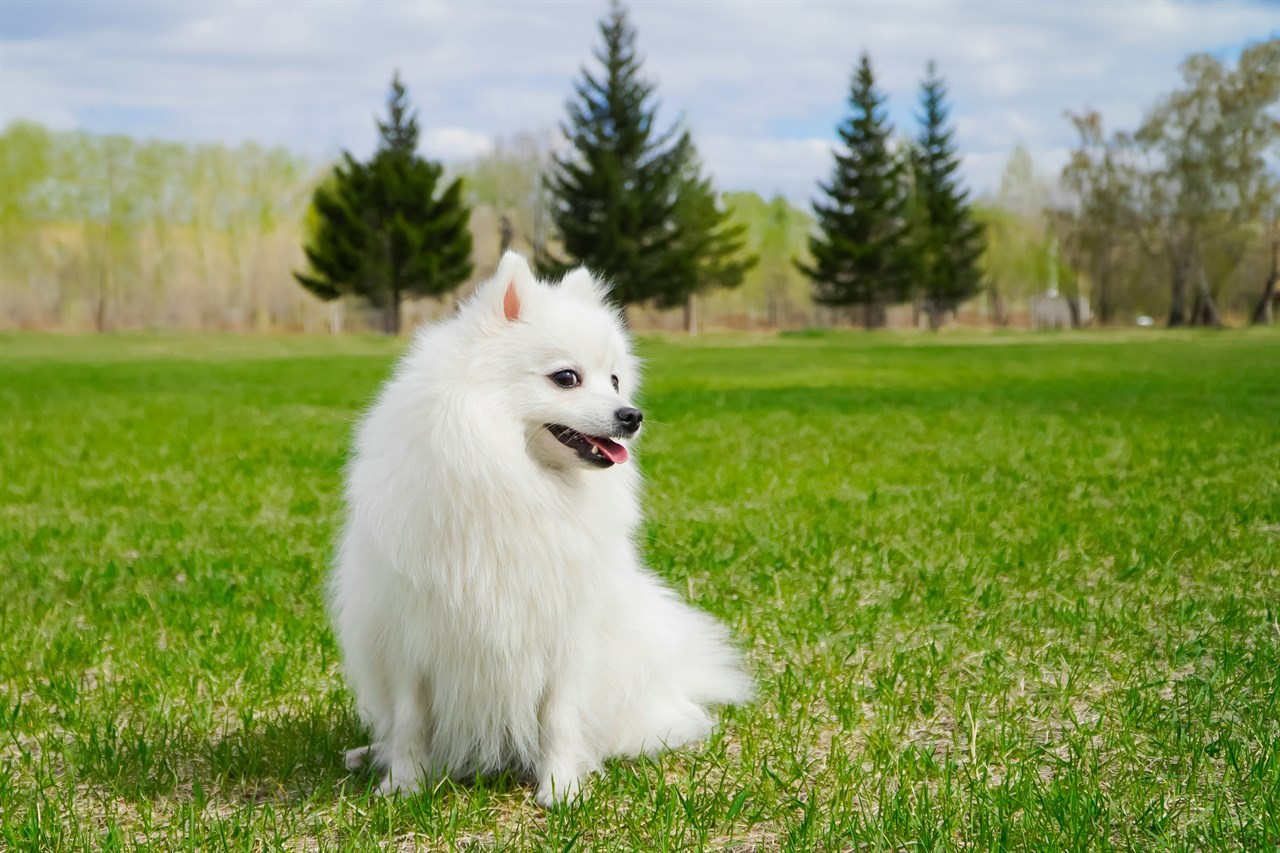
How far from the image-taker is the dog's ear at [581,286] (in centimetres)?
339

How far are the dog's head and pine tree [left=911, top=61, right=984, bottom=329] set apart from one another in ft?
198

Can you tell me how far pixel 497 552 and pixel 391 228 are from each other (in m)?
51.4

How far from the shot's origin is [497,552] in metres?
3.14

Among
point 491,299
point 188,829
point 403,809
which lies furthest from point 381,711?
point 491,299

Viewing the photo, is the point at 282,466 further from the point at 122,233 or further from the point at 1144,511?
the point at 122,233

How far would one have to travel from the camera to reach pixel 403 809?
3.26 meters

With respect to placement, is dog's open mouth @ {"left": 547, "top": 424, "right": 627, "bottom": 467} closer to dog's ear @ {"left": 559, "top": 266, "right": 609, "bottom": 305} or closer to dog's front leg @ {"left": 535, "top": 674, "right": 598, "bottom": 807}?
dog's ear @ {"left": 559, "top": 266, "right": 609, "bottom": 305}

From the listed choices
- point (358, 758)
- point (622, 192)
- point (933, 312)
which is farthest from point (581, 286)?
point (933, 312)

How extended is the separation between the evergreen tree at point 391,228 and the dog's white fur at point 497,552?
1990 inches

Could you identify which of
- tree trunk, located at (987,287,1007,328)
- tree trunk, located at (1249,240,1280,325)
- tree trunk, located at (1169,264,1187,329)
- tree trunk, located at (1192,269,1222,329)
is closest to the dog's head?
tree trunk, located at (1169,264,1187,329)

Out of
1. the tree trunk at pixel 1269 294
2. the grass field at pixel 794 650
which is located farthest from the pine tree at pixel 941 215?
the grass field at pixel 794 650

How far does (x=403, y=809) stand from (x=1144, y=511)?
6085mm

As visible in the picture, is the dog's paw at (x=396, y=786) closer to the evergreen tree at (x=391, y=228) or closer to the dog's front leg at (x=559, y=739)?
the dog's front leg at (x=559, y=739)

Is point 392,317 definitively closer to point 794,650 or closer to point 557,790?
point 794,650
